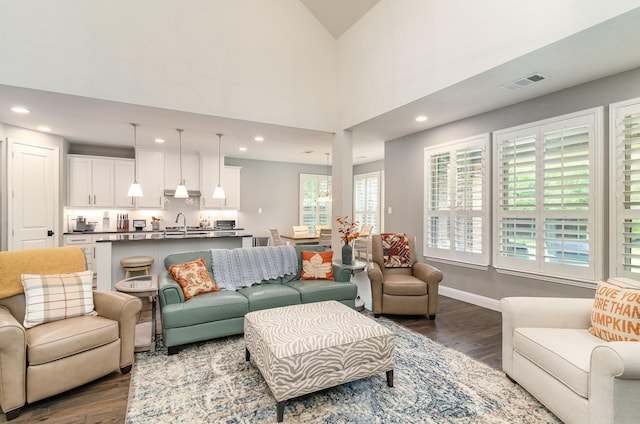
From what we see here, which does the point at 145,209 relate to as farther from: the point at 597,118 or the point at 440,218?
the point at 597,118

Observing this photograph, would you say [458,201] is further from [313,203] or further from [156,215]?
[156,215]

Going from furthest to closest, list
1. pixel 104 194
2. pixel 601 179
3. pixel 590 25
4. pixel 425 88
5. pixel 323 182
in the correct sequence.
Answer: pixel 323 182 < pixel 104 194 < pixel 425 88 < pixel 601 179 < pixel 590 25

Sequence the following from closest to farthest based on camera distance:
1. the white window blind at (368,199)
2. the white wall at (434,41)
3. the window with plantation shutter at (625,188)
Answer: the white wall at (434,41), the window with plantation shutter at (625,188), the white window blind at (368,199)

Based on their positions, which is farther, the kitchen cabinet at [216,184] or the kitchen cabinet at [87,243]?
the kitchen cabinet at [216,184]

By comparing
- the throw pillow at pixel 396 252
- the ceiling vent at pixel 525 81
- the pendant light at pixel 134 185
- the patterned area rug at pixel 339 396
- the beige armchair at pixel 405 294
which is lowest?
the patterned area rug at pixel 339 396

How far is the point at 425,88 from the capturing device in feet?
11.5

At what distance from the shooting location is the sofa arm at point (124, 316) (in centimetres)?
246

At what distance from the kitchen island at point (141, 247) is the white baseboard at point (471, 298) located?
3.15 m

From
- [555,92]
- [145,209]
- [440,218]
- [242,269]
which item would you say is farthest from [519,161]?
[145,209]

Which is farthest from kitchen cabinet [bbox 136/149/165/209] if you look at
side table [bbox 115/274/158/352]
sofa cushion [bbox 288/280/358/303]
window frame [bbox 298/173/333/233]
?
sofa cushion [bbox 288/280/358/303]

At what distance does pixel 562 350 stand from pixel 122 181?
23.6ft

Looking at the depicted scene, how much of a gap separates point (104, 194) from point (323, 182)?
5325 millimetres

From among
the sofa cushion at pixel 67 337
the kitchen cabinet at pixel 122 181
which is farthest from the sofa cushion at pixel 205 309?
the kitchen cabinet at pixel 122 181

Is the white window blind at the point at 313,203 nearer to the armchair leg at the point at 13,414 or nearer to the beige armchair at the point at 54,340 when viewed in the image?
the beige armchair at the point at 54,340
